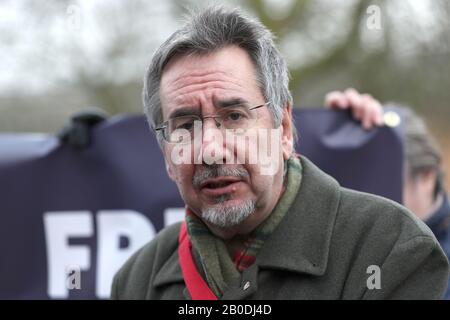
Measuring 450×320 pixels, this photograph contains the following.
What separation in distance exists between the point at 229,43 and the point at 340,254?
773 mm

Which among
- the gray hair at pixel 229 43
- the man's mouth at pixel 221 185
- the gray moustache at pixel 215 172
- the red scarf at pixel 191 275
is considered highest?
the gray hair at pixel 229 43

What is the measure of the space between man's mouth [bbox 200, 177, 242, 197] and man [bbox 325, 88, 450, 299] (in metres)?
1.40

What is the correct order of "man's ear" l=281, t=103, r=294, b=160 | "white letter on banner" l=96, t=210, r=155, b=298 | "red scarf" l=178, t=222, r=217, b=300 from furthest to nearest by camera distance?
"white letter on banner" l=96, t=210, r=155, b=298
"man's ear" l=281, t=103, r=294, b=160
"red scarf" l=178, t=222, r=217, b=300

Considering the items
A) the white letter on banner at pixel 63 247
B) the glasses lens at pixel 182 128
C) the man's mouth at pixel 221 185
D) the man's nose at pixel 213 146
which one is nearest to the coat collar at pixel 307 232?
the man's mouth at pixel 221 185

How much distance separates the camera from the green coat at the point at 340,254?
6.52ft

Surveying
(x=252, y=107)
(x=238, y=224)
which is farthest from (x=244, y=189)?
(x=252, y=107)

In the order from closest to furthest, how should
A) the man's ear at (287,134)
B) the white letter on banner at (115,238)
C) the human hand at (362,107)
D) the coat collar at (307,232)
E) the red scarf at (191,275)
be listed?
the coat collar at (307,232) < the red scarf at (191,275) < the man's ear at (287,134) < the human hand at (362,107) < the white letter on banner at (115,238)

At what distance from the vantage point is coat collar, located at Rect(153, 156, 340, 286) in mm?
2137

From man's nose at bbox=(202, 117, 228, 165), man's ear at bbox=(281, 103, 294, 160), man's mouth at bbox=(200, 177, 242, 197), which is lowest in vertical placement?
man's mouth at bbox=(200, 177, 242, 197)

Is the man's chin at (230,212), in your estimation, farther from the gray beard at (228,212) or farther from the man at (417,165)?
the man at (417,165)

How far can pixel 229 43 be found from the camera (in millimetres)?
2285

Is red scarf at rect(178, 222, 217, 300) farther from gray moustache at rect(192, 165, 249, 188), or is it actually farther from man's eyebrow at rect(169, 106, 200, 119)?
man's eyebrow at rect(169, 106, 200, 119)

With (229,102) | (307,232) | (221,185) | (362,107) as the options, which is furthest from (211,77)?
(362,107)

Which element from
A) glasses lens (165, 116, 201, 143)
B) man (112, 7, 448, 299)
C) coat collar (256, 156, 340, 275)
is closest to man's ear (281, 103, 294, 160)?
man (112, 7, 448, 299)
